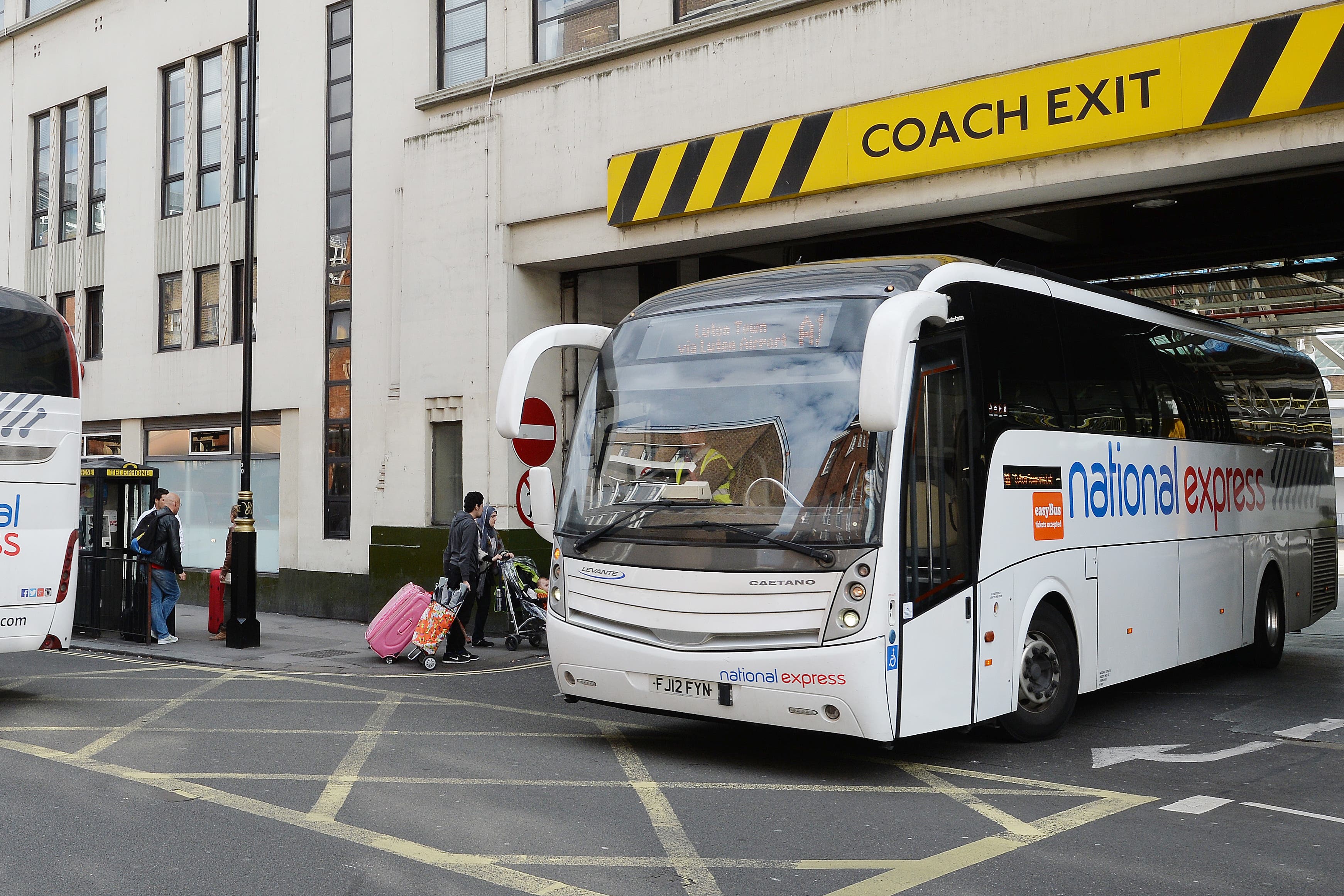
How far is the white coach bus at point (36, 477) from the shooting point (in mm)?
→ 9945

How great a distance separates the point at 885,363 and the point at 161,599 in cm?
1115

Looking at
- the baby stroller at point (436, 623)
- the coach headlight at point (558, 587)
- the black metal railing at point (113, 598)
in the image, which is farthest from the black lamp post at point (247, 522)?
the coach headlight at point (558, 587)

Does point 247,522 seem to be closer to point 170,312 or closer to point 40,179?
point 170,312

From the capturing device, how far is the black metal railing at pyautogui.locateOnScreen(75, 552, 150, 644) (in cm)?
1496

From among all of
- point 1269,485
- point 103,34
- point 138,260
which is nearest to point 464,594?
point 1269,485

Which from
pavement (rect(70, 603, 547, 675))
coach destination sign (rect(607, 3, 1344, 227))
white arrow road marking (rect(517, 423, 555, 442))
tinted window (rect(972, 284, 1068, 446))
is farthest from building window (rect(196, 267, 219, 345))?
tinted window (rect(972, 284, 1068, 446))

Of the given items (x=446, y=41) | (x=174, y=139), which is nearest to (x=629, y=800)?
(x=446, y=41)

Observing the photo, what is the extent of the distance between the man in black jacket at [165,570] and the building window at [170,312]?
23.9 ft

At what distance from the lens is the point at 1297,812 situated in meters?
6.73

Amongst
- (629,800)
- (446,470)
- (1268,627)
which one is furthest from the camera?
(446,470)

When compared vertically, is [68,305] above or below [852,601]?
above

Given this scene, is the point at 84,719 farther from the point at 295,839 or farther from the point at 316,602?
the point at 316,602

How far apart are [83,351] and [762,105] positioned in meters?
14.9

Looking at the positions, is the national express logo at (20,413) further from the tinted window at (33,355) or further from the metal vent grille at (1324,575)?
the metal vent grille at (1324,575)
